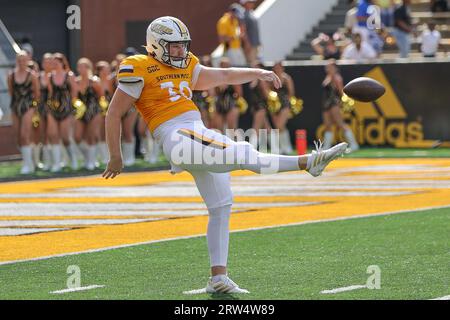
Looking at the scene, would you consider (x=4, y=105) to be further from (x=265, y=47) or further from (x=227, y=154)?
(x=227, y=154)

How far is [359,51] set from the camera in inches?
993

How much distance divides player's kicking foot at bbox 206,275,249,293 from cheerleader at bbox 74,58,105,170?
504 inches

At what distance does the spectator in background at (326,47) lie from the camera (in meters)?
25.7

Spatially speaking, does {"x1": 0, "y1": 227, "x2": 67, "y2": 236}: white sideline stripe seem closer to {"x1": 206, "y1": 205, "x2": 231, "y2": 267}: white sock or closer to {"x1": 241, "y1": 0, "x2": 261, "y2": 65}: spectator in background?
{"x1": 206, "y1": 205, "x2": 231, "y2": 267}: white sock

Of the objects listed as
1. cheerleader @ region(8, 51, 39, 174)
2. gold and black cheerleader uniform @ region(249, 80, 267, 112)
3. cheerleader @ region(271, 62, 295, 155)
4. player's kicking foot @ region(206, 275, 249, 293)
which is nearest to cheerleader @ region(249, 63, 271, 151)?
gold and black cheerleader uniform @ region(249, 80, 267, 112)

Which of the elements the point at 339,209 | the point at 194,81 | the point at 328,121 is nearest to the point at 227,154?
the point at 194,81

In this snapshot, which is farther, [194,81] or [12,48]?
[12,48]

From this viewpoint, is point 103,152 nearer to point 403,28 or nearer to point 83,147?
point 83,147

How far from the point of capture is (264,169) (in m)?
8.29

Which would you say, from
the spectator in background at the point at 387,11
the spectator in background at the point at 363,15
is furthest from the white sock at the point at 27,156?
the spectator in background at the point at 387,11

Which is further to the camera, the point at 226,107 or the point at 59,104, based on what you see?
the point at 226,107

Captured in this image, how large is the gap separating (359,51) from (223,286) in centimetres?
1716

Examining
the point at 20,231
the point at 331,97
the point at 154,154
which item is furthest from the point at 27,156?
the point at 20,231
